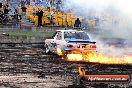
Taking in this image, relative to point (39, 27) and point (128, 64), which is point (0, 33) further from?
point (128, 64)

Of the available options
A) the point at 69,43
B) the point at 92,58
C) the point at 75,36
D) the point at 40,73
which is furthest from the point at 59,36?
the point at 40,73

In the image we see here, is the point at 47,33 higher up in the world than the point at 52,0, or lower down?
lower down

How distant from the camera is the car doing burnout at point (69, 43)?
2069 cm

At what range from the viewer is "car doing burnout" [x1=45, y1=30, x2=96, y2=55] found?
20.7 metres

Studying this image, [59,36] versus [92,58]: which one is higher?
[59,36]

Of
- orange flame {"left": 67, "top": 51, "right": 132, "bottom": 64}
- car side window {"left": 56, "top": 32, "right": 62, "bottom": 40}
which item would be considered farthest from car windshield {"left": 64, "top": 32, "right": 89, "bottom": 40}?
orange flame {"left": 67, "top": 51, "right": 132, "bottom": 64}

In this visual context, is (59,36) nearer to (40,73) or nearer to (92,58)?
(92,58)

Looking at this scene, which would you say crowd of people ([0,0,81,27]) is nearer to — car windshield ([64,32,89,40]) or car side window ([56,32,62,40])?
car side window ([56,32,62,40])

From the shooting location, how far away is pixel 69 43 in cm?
2072

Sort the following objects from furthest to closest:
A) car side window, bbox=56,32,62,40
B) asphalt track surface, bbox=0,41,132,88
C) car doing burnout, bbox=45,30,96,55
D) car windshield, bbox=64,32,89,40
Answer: car side window, bbox=56,32,62,40
car windshield, bbox=64,32,89,40
car doing burnout, bbox=45,30,96,55
asphalt track surface, bbox=0,41,132,88

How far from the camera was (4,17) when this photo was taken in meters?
39.7

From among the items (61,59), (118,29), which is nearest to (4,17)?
(118,29)

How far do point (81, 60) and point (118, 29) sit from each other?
14.2 metres

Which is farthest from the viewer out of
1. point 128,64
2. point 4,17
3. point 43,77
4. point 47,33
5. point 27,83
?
point 4,17
